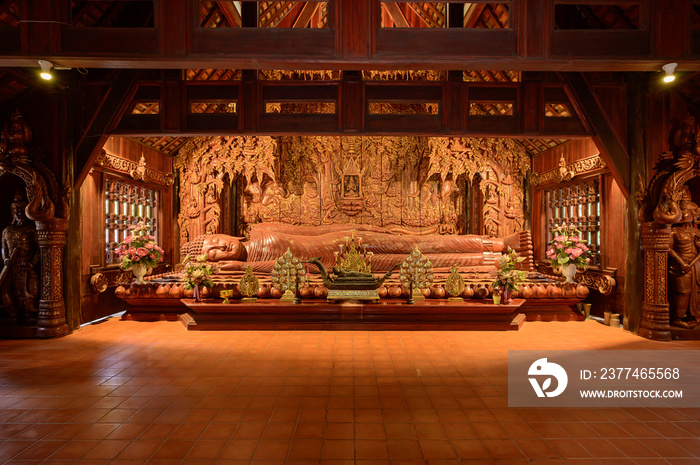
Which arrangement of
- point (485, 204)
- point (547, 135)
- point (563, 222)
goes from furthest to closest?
1. point (485, 204)
2. point (563, 222)
3. point (547, 135)

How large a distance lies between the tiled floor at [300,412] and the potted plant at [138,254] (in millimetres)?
1769

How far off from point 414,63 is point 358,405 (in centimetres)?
284

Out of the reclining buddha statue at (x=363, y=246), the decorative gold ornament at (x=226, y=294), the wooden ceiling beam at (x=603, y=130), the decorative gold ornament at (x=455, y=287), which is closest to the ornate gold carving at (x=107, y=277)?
the reclining buddha statue at (x=363, y=246)

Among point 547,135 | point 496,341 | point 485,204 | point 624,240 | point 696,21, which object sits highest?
point 696,21

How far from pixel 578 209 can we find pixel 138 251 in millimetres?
7296

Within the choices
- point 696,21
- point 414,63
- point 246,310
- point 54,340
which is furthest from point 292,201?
point 696,21

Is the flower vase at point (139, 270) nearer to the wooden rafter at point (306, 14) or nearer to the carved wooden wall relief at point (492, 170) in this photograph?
the wooden rafter at point (306, 14)

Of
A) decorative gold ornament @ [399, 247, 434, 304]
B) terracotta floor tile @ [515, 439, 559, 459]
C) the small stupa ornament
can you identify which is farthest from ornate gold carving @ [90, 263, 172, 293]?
terracotta floor tile @ [515, 439, 559, 459]

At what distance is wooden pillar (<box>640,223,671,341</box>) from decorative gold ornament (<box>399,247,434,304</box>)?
2.68 meters

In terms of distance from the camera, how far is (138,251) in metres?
6.43

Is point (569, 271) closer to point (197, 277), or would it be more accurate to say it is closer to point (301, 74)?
point (197, 277)

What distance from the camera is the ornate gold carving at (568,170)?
656cm

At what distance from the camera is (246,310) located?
5652mm

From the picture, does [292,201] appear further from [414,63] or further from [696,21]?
[696,21]
